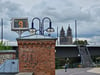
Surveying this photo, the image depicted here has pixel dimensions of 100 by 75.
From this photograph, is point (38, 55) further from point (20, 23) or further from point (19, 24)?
point (20, 23)

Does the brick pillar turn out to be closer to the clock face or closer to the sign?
the sign

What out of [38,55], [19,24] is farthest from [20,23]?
[38,55]

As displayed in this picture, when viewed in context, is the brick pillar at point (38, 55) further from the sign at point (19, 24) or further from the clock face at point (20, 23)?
the clock face at point (20, 23)

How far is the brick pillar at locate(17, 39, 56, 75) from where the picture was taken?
38.6ft

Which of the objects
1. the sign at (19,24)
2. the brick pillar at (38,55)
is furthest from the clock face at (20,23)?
the brick pillar at (38,55)

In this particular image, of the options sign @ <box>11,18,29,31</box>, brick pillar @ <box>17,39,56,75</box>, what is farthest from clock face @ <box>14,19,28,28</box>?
brick pillar @ <box>17,39,56,75</box>

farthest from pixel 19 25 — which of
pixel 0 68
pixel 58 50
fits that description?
pixel 0 68

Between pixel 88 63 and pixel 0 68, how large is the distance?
165 ft

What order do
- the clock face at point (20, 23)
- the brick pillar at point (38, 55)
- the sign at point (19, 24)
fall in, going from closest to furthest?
1. the brick pillar at point (38, 55)
2. the sign at point (19, 24)
3. the clock face at point (20, 23)

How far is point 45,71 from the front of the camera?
1177 centimetres

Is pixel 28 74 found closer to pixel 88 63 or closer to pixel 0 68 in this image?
pixel 0 68

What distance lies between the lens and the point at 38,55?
38.7 feet

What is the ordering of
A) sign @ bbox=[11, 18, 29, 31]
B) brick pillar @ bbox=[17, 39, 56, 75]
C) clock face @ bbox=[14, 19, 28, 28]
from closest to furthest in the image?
brick pillar @ bbox=[17, 39, 56, 75], sign @ bbox=[11, 18, 29, 31], clock face @ bbox=[14, 19, 28, 28]

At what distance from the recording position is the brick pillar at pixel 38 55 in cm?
1177
